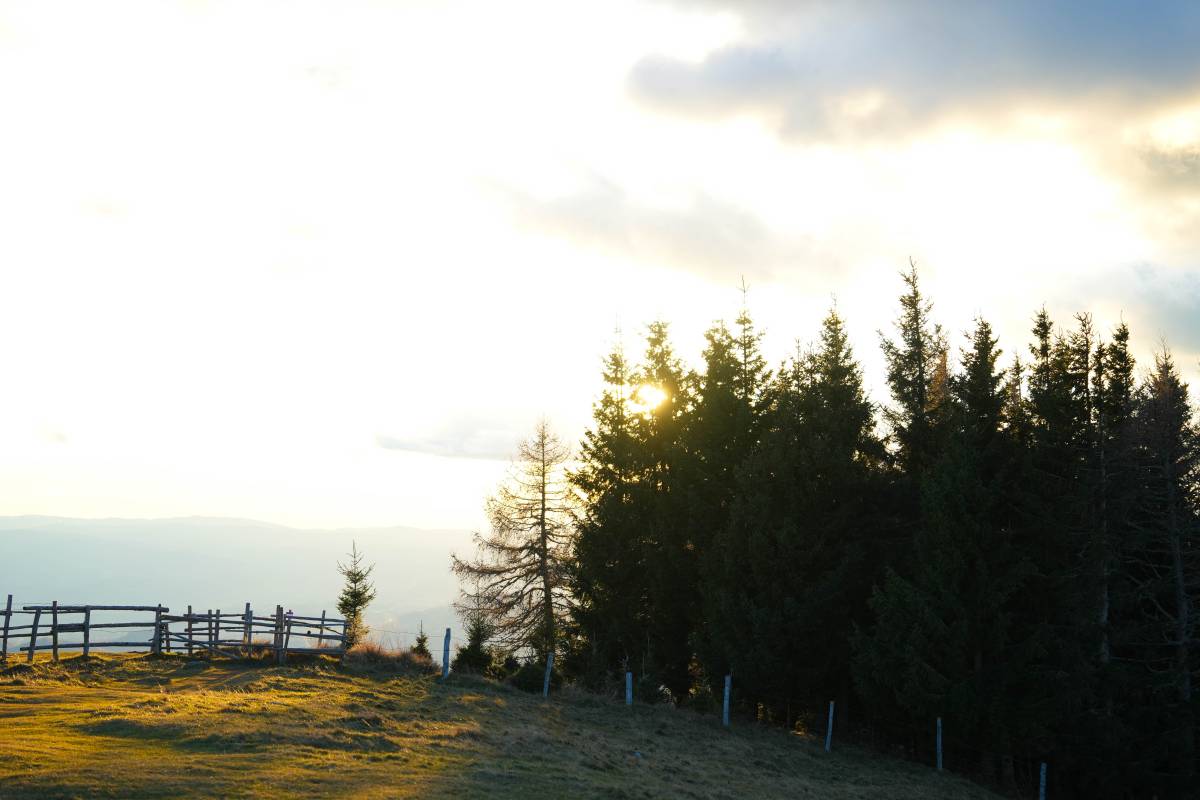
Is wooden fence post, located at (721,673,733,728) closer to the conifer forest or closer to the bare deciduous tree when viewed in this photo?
the conifer forest

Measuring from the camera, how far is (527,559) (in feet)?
148

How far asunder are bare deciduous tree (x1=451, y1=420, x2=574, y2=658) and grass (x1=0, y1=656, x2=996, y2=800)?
31.7 ft

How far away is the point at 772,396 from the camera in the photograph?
42375 millimetres

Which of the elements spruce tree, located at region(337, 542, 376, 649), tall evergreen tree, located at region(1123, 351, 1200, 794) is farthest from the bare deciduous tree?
tall evergreen tree, located at region(1123, 351, 1200, 794)

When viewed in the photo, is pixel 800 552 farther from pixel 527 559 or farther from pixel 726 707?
pixel 527 559

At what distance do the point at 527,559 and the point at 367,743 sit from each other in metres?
23.5

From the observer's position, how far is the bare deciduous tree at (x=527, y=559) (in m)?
44.1

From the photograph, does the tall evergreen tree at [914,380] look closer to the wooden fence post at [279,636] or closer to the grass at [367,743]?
the grass at [367,743]

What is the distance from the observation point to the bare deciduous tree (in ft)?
145

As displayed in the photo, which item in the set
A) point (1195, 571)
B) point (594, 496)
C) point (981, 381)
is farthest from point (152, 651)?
point (1195, 571)

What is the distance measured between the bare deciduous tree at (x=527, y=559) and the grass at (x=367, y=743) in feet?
31.7

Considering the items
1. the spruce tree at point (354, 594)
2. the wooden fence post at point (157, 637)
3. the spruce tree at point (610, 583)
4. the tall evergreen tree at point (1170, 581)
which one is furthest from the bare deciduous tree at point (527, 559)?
the tall evergreen tree at point (1170, 581)

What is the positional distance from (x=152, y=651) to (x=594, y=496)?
71.7 feet

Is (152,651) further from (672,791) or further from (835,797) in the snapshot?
(835,797)
